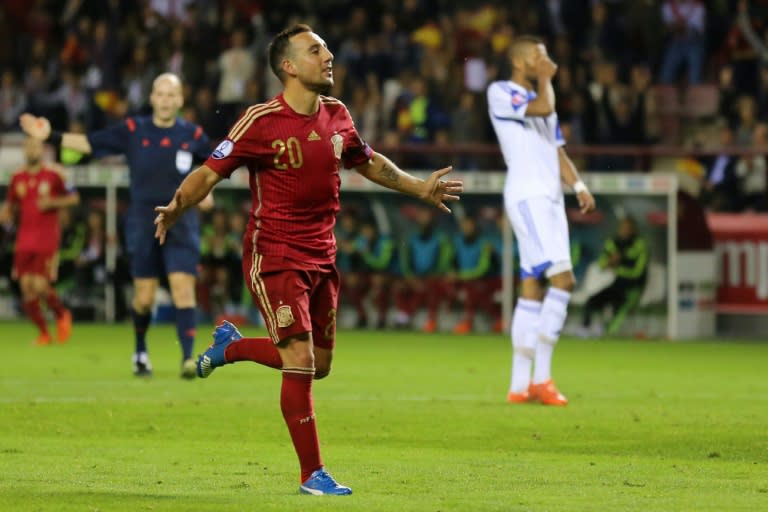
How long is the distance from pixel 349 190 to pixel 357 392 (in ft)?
32.5

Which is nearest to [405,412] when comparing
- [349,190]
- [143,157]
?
[143,157]

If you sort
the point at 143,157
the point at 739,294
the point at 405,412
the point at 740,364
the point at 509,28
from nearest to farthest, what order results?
the point at 405,412 → the point at 143,157 → the point at 740,364 → the point at 739,294 → the point at 509,28

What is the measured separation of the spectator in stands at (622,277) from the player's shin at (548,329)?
8.69 m

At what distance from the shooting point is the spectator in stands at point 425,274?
2303 cm

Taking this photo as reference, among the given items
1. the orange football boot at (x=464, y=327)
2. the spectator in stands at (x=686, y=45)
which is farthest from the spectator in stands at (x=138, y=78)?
the spectator in stands at (x=686, y=45)

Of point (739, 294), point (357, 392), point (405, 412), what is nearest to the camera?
point (405, 412)

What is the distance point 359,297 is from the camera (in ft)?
76.5

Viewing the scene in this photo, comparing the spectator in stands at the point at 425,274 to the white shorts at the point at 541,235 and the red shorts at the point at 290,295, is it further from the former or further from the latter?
the red shorts at the point at 290,295

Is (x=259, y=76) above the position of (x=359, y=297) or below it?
above

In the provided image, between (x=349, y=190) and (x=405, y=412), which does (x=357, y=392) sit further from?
(x=349, y=190)

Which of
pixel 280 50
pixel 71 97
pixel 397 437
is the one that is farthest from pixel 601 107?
pixel 280 50

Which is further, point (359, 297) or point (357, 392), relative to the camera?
point (359, 297)

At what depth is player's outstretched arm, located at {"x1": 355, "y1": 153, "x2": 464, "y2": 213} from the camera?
28.9 feet

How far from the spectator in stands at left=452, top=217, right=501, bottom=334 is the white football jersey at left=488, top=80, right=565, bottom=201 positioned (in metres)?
9.47
